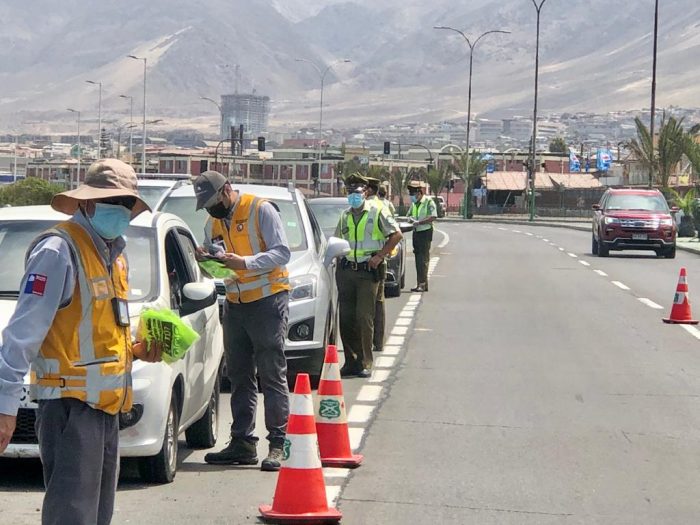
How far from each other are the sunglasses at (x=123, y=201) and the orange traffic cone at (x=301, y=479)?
7.71ft

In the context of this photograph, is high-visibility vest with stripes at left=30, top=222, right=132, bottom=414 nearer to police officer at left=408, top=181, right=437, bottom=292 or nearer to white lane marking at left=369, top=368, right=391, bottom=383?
white lane marking at left=369, top=368, right=391, bottom=383

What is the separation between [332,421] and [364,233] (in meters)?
5.07

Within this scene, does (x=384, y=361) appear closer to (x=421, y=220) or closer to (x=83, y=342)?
(x=421, y=220)

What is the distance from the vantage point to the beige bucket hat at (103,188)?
5.54m

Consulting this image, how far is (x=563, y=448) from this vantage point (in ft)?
32.9

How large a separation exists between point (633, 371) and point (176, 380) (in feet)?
22.3

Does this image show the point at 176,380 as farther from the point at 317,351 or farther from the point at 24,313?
the point at 317,351

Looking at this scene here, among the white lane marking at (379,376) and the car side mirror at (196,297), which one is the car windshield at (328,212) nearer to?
the white lane marking at (379,376)

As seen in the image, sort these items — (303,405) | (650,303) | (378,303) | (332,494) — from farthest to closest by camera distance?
(650,303)
(378,303)
(332,494)
(303,405)

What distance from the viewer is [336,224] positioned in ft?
69.8

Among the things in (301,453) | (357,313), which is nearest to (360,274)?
(357,313)

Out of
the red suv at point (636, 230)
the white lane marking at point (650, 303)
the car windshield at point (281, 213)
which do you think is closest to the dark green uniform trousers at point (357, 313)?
the car windshield at point (281, 213)

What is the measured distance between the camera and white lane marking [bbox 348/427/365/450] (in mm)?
10031

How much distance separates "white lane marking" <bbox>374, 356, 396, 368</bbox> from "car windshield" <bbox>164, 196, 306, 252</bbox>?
1646 mm
